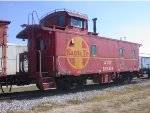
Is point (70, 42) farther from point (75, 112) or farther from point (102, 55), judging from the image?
point (75, 112)

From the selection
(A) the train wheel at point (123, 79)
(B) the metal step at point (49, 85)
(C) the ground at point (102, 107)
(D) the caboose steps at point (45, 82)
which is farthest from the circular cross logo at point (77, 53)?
(A) the train wheel at point (123, 79)

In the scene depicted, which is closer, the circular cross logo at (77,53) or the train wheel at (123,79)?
the circular cross logo at (77,53)

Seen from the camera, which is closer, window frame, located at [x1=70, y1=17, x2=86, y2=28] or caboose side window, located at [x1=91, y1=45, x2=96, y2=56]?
window frame, located at [x1=70, y1=17, x2=86, y2=28]

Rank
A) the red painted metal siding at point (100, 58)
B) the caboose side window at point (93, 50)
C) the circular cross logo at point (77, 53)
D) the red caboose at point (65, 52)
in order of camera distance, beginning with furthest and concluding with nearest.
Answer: the caboose side window at point (93, 50) → the circular cross logo at point (77, 53) → the red painted metal siding at point (100, 58) → the red caboose at point (65, 52)

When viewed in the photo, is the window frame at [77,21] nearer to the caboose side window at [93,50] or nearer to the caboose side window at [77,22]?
the caboose side window at [77,22]

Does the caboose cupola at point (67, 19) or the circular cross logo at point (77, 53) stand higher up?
the caboose cupola at point (67, 19)

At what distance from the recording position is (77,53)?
17.7m

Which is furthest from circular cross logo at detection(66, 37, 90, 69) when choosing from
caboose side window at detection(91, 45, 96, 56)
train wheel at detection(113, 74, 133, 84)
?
train wheel at detection(113, 74, 133, 84)

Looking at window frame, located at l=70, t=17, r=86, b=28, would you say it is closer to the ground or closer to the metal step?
the metal step

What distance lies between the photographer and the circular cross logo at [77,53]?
678 inches

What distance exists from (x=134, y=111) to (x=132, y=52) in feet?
50.7

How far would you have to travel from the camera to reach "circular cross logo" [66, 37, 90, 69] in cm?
1722

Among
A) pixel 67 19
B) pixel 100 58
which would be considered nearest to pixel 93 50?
pixel 100 58

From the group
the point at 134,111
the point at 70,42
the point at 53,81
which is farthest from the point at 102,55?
the point at 134,111
